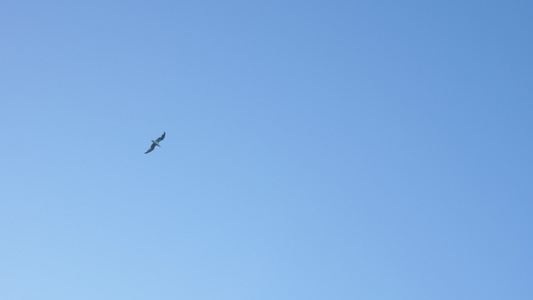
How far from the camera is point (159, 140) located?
7712 cm
